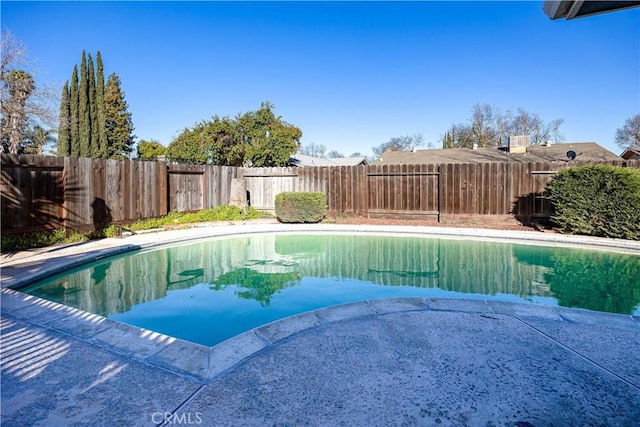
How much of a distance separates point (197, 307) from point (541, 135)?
3742 cm

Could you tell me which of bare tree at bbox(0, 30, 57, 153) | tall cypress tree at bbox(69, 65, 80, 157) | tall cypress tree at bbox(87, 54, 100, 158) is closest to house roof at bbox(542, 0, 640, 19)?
bare tree at bbox(0, 30, 57, 153)

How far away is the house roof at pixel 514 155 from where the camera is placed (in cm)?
1995

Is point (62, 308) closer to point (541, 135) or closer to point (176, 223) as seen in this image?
point (176, 223)

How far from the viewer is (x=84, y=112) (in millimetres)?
24906

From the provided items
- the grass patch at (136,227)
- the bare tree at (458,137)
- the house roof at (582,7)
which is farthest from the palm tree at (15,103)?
the bare tree at (458,137)

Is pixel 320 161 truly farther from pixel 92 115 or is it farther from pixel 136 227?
pixel 136 227

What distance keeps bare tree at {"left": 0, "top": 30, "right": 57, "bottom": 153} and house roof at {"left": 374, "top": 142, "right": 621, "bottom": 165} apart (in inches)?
788

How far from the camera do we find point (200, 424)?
1.92m

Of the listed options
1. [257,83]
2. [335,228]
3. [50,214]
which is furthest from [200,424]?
[257,83]

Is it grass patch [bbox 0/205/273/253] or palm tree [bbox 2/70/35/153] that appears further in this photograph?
palm tree [bbox 2/70/35/153]

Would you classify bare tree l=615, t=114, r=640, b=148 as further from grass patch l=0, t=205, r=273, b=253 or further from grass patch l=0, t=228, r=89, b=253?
grass patch l=0, t=228, r=89, b=253

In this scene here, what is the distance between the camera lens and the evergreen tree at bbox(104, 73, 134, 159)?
96.9ft

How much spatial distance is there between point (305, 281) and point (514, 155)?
64.7ft

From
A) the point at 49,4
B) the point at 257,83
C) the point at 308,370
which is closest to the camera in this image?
the point at 308,370
